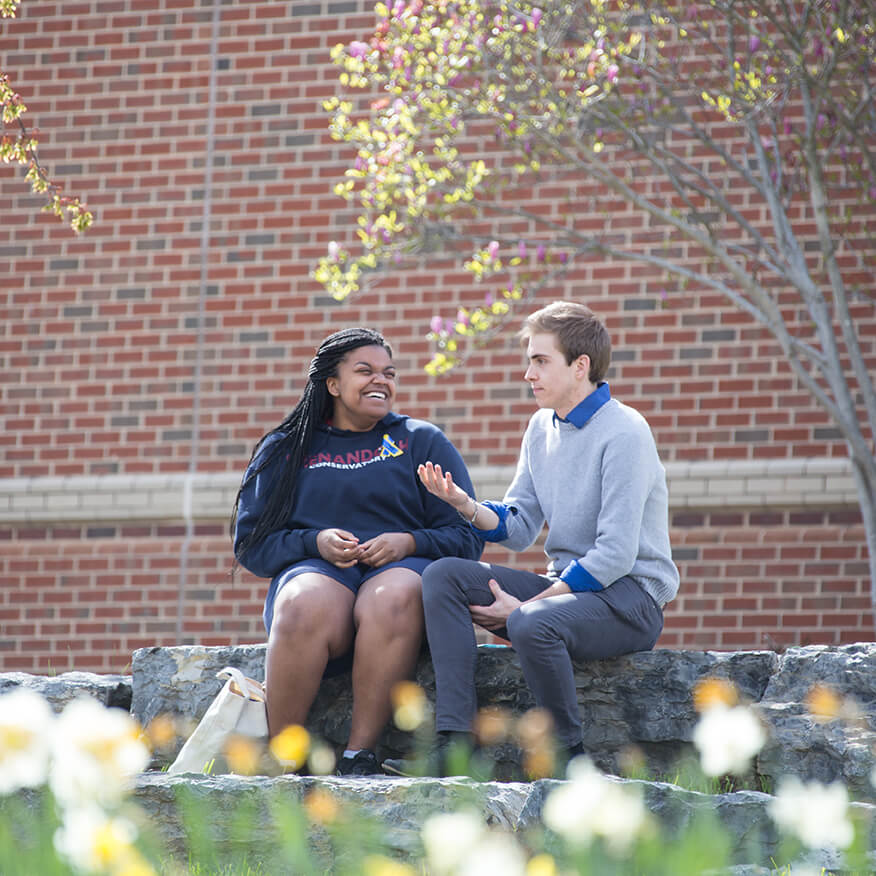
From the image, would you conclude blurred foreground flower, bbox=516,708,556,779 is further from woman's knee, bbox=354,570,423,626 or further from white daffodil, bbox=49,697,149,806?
white daffodil, bbox=49,697,149,806

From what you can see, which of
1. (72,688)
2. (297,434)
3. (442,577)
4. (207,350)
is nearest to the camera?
(442,577)

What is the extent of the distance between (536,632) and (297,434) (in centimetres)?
110

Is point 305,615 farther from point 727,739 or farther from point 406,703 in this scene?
point 727,739

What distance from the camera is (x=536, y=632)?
331cm

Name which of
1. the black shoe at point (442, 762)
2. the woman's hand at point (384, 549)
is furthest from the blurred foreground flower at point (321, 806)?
the woman's hand at point (384, 549)

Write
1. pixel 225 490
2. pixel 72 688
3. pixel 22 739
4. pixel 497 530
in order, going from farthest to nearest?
1. pixel 225 490
2. pixel 72 688
3. pixel 497 530
4. pixel 22 739

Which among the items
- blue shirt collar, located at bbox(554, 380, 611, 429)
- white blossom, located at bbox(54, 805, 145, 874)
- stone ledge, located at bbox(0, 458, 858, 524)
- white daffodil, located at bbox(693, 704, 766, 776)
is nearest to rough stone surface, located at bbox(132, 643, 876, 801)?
blue shirt collar, located at bbox(554, 380, 611, 429)

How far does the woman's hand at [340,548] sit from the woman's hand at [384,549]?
0.07 ft

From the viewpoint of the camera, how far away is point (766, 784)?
348cm

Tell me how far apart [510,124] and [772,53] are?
4.51 feet

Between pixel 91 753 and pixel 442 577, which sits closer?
pixel 91 753

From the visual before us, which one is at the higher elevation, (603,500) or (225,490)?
(603,500)

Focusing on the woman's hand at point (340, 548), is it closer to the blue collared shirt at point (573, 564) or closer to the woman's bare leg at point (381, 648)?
the woman's bare leg at point (381, 648)

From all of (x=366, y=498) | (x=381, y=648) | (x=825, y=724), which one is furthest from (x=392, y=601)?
(x=825, y=724)
